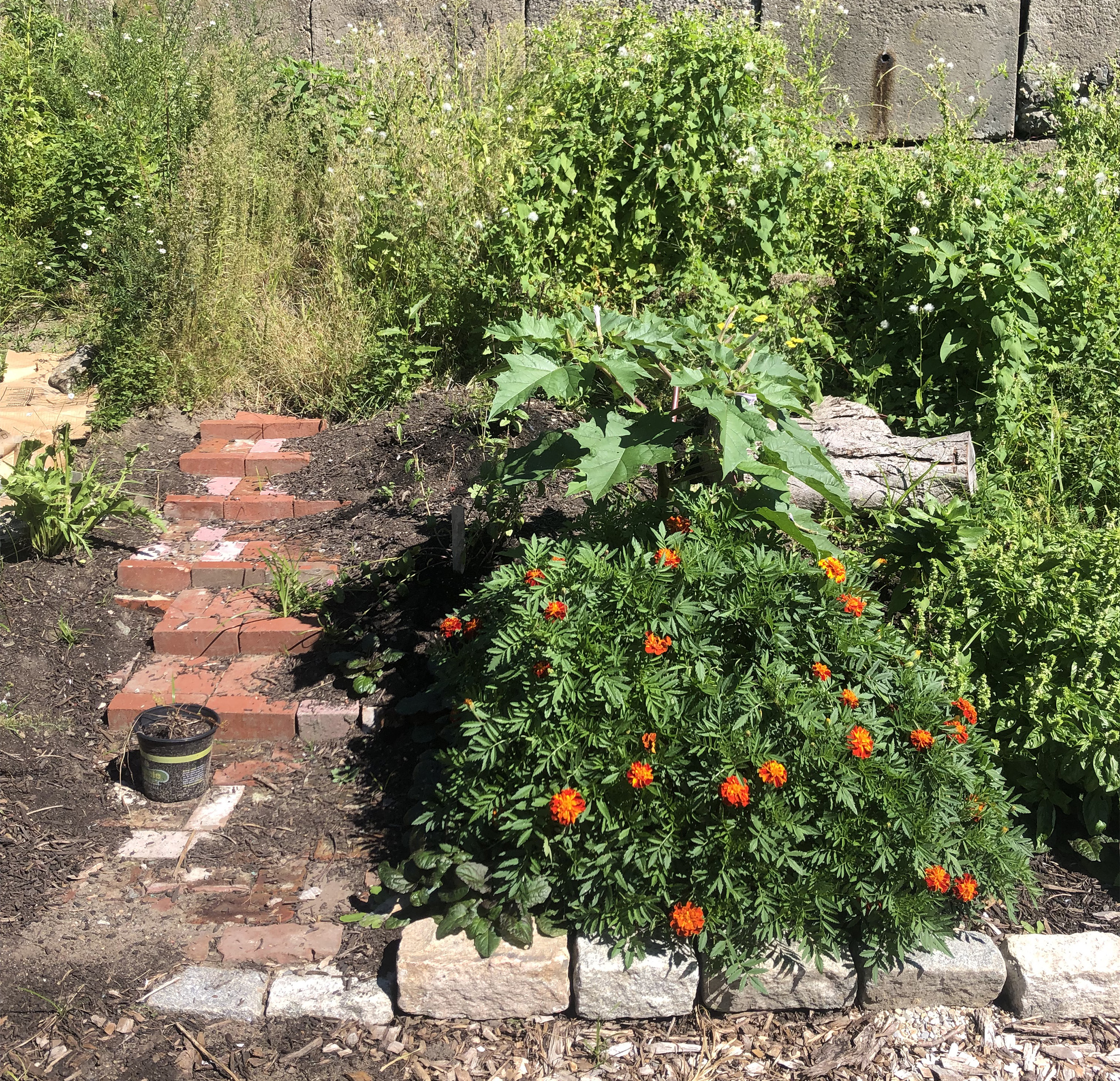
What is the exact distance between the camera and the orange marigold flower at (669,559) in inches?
102

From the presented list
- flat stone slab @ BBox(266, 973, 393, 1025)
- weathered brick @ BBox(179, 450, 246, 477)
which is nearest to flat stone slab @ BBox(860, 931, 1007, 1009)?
flat stone slab @ BBox(266, 973, 393, 1025)

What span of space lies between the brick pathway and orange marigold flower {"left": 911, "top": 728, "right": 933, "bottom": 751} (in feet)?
6.50

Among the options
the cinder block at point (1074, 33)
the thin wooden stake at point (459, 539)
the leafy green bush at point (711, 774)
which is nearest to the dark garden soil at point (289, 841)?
the thin wooden stake at point (459, 539)

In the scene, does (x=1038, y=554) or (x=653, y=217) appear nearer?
(x=1038, y=554)

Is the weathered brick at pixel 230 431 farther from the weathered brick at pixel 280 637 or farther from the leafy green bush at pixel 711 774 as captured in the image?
the leafy green bush at pixel 711 774

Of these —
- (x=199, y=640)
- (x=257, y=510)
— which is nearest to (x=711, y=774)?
(x=199, y=640)

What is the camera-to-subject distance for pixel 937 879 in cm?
230

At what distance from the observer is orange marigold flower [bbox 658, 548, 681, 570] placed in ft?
8.52

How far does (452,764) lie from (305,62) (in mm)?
5506

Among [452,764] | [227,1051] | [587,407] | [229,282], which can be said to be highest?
[229,282]

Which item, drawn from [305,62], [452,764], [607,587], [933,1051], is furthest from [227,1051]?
[305,62]

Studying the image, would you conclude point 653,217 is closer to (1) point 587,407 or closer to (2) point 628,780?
(1) point 587,407

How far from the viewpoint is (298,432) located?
200 inches

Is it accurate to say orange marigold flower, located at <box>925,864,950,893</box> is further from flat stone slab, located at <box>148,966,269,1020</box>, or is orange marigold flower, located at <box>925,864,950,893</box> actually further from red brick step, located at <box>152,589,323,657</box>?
red brick step, located at <box>152,589,323,657</box>
